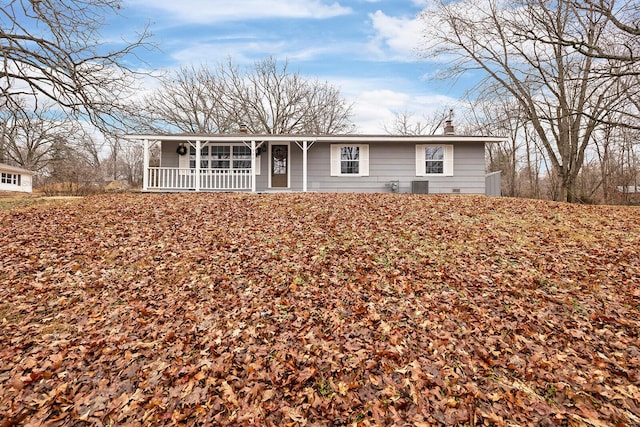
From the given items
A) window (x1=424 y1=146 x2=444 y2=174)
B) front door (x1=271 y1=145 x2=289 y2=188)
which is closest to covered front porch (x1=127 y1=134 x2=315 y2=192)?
front door (x1=271 y1=145 x2=289 y2=188)

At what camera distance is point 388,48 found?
18.3 meters

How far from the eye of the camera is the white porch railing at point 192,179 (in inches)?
517

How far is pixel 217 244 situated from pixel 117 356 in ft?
10.4

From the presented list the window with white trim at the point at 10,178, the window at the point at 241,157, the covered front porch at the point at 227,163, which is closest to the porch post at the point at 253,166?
the covered front porch at the point at 227,163

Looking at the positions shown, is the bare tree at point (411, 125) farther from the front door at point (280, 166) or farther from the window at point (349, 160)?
the front door at point (280, 166)

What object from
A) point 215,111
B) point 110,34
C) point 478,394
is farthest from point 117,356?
point 215,111

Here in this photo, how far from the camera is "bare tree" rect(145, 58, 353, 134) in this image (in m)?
24.6

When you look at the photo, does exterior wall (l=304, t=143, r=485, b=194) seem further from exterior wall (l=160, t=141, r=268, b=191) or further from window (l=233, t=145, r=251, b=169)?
window (l=233, t=145, r=251, b=169)

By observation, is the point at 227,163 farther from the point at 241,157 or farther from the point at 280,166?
the point at 280,166

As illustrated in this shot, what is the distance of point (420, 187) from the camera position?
45.0ft

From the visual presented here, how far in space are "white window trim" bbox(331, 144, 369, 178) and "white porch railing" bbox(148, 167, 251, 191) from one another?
12.1 feet

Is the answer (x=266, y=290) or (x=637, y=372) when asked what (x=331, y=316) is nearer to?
(x=266, y=290)

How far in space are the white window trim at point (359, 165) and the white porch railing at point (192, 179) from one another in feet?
12.1

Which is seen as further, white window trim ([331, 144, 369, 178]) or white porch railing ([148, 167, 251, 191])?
white window trim ([331, 144, 369, 178])
